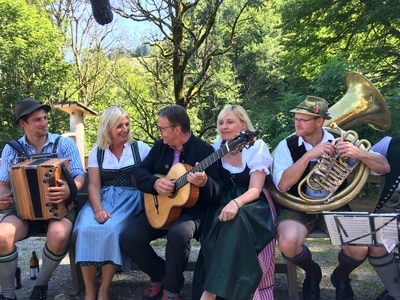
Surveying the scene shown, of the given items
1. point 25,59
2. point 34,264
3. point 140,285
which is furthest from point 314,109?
point 25,59

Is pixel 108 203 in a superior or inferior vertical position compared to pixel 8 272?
superior

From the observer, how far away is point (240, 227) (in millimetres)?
2604

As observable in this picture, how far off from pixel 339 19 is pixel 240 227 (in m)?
9.21

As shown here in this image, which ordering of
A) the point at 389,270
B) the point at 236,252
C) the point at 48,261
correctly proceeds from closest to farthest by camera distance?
the point at 236,252 < the point at 389,270 < the point at 48,261

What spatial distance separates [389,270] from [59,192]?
251 centimetres

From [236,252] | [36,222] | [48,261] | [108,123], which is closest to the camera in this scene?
[236,252]

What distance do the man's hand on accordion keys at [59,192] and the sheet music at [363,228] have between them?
75.7 inches

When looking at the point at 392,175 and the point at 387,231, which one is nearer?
the point at 387,231

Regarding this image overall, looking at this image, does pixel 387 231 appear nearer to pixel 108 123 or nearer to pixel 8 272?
pixel 108 123

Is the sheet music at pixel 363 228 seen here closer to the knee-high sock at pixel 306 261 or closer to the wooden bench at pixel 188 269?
the knee-high sock at pixel 306 261

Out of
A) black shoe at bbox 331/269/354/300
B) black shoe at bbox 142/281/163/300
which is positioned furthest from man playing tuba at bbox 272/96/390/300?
black shoe at bbox 142/281/163/300

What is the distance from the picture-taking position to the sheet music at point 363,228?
219cm

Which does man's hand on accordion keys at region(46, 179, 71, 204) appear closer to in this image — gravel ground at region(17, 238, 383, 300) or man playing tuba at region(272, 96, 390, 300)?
gravel ground at region(17, 238, 383, 300)

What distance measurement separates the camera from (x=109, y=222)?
2.98 m
